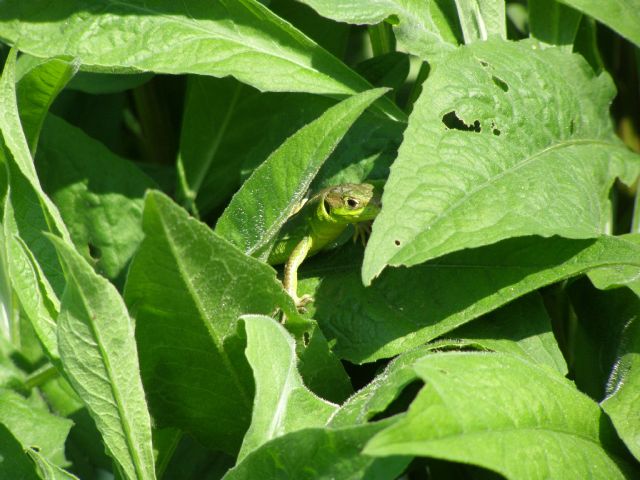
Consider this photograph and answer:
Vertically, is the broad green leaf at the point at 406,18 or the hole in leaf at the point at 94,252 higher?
the broad green leaf at the point at 406,18

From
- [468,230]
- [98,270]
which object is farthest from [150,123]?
[468,230]

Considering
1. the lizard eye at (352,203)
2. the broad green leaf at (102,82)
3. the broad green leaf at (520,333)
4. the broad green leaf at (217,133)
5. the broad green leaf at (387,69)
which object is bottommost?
the broad green leaf at (520,333)

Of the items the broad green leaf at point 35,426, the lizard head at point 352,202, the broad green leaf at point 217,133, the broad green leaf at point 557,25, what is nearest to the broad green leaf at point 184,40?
the lizard head at point 352,202

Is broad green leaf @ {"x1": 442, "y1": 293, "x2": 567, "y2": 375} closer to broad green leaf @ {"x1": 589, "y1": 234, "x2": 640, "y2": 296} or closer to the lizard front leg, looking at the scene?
broad green leaf @ {"x1": 589, "y1": 234, "x2": 640, "y2": 296}

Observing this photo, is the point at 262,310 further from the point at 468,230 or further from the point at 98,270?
the point at 98,270

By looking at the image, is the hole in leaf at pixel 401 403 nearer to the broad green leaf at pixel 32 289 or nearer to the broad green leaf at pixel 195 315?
the broad green leaf at pixel 195 315

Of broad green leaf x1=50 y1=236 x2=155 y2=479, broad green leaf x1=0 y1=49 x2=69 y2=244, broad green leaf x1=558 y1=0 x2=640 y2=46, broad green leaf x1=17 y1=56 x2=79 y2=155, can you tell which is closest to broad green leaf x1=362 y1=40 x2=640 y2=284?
broad green leaf x1=558 y1=0 x2=640 y2=46

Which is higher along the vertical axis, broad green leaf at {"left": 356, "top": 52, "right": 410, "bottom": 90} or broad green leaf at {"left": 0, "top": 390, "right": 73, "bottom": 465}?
broad green leaf at {"left": 356, "top": 52, "right": 410, "bottom": 90}

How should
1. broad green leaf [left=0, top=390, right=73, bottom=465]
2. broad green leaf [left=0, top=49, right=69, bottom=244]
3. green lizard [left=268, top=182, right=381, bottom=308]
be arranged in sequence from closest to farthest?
broad green leaf [left=0, top=49, right=69, bottom=244]
broad green leaf [left=0, top=390, right=73, bottom=465]
green lizard [left=268, top=182, right=381, bottom=308]
